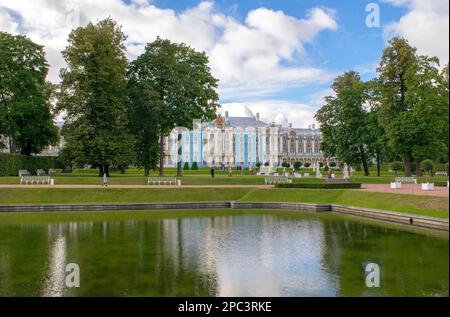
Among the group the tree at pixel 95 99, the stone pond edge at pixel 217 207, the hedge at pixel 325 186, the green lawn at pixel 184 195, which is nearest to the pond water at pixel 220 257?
the stone pond edge at pixel 217 207

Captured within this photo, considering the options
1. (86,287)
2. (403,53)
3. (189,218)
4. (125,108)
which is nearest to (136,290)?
(86,287)

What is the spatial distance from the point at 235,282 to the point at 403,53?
159ft

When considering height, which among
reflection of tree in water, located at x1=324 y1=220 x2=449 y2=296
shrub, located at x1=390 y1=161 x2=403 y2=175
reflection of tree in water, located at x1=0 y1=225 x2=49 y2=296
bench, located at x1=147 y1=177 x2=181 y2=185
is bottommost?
reflection of tree in water, located at x1=324 y1=220 x2=449 y2=296

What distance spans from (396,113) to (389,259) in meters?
42.1

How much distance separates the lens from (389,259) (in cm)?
1627

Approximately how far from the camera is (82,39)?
51.0 meters

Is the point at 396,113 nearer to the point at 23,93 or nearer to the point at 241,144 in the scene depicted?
the point at 23,93

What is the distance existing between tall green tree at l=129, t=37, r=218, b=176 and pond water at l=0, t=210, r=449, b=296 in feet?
87.6

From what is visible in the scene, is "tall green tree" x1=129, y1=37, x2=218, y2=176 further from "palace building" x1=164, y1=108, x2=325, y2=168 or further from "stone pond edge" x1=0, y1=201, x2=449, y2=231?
"palace building" x1=164, y1=108, x2=325, y2=168

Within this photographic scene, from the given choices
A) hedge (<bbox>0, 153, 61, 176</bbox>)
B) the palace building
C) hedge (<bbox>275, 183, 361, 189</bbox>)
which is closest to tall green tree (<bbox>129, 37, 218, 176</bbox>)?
hedge (<bbox>0, 153, 61, 176</bbox>)

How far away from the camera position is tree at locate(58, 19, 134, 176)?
5003 cm

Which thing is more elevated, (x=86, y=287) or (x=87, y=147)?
(x=87, y=147)
